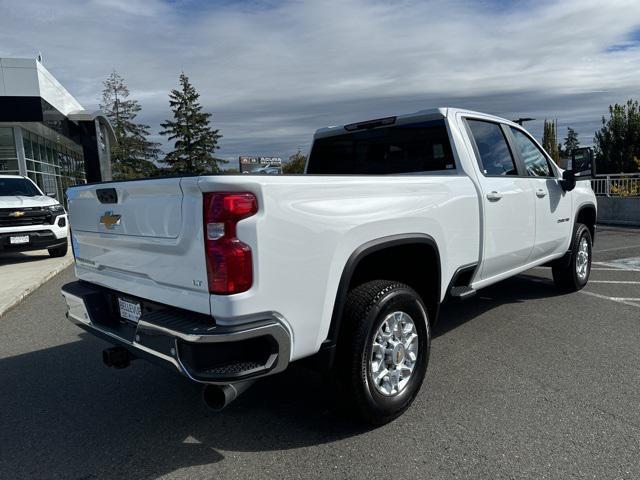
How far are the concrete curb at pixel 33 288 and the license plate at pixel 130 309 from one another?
382 centimetres

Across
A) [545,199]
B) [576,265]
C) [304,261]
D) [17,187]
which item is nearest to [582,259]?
[576,265]

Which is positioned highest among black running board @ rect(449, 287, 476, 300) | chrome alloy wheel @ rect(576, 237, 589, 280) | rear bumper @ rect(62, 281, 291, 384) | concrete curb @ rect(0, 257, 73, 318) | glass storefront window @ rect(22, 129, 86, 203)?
glass storefront window @ rect(22, 129, 86, 203)

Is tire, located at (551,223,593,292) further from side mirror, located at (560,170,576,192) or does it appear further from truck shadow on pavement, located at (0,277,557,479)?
truck shadow on pavement, located at (0,277,557,479)

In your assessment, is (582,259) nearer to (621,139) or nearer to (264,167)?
(264,167)

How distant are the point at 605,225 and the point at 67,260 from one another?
13.8 m

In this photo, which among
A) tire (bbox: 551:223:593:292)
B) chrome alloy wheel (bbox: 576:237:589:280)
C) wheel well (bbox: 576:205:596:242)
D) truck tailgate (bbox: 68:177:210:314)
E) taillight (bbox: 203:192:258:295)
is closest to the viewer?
taillight (bbox: 203:192:258:295)

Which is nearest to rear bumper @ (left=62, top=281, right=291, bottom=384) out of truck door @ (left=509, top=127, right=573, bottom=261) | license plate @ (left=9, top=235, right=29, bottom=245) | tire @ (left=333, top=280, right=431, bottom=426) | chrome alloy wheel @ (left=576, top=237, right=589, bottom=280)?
tire @ (left=333, top=280, right=431, bottom=426)

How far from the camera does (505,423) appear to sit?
307 centimetres

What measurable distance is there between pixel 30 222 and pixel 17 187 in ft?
5.74

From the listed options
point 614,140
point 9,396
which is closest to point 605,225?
point 9,396

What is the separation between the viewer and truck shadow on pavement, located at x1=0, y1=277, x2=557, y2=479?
112 inches

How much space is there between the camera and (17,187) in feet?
36.4

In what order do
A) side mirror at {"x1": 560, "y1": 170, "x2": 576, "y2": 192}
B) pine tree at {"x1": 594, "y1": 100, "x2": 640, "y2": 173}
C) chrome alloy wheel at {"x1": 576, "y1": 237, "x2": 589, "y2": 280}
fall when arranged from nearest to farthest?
side mirror at {"x1": 560, "y1": 170, "x2": 576, "y2": 192} < chrome alloy wheel at {"x1": 576, "y1": 237, "x2": 589, "y2": 280} < pine tree at {"x1": 594, "y1": 100, "x2": 640, "y2": 173}

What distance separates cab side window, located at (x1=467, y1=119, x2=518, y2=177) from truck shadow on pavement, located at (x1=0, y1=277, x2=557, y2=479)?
2267 millimetres
